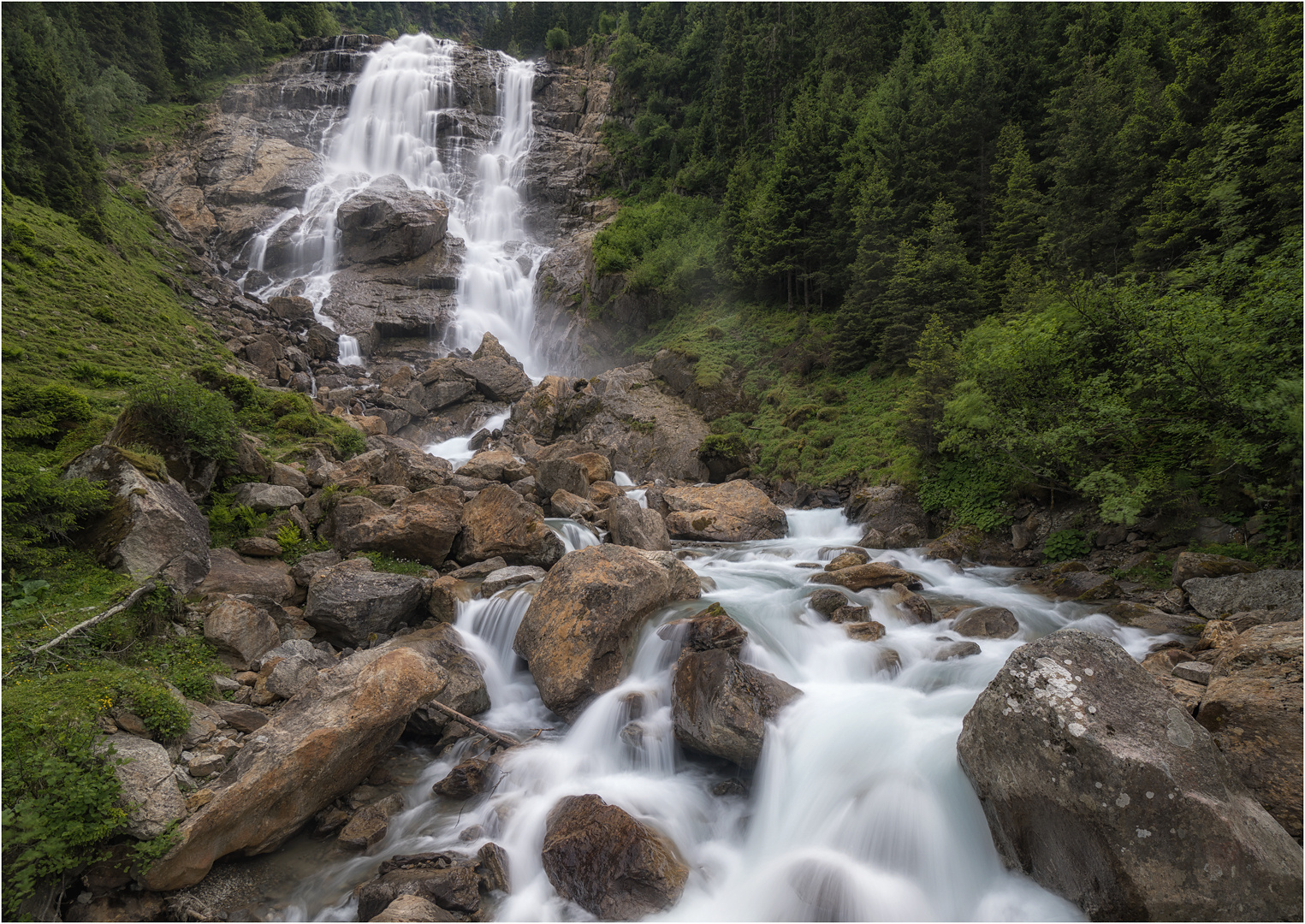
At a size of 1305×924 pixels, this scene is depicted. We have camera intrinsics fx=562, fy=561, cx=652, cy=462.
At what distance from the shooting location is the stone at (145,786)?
16.7 feet

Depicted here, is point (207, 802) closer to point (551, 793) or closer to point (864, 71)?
point (551, 793)

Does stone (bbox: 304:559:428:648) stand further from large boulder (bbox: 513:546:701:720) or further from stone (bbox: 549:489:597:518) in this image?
stone (bbox: 549:489:597:518)

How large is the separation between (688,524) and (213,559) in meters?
11.6

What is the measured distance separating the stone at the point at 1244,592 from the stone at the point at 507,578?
36.8 feet

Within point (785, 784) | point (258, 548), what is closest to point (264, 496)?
point (258, 548)

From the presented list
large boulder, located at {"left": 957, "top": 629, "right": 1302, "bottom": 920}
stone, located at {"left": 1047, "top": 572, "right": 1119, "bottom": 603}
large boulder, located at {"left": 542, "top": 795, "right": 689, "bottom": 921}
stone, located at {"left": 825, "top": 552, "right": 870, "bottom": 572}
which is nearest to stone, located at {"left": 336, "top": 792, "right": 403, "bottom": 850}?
large boulder, located at {"left": 542, "top": 795, "right": 689, "bottom": 921}

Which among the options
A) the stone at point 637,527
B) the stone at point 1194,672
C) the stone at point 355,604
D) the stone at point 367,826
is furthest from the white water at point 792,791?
the stone at point 637,527

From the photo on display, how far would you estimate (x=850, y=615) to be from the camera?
10.0 meters

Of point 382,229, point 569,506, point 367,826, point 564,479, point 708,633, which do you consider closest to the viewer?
point 367,826

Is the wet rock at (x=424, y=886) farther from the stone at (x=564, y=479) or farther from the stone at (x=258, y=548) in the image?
the stone at (x=564, y=479)

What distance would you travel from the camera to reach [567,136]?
53438 millimetres

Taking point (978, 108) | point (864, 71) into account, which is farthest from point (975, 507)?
point (864, 71)

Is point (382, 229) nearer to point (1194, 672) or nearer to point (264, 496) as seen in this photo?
point (264, 496)

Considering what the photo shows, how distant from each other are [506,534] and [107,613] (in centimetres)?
664
